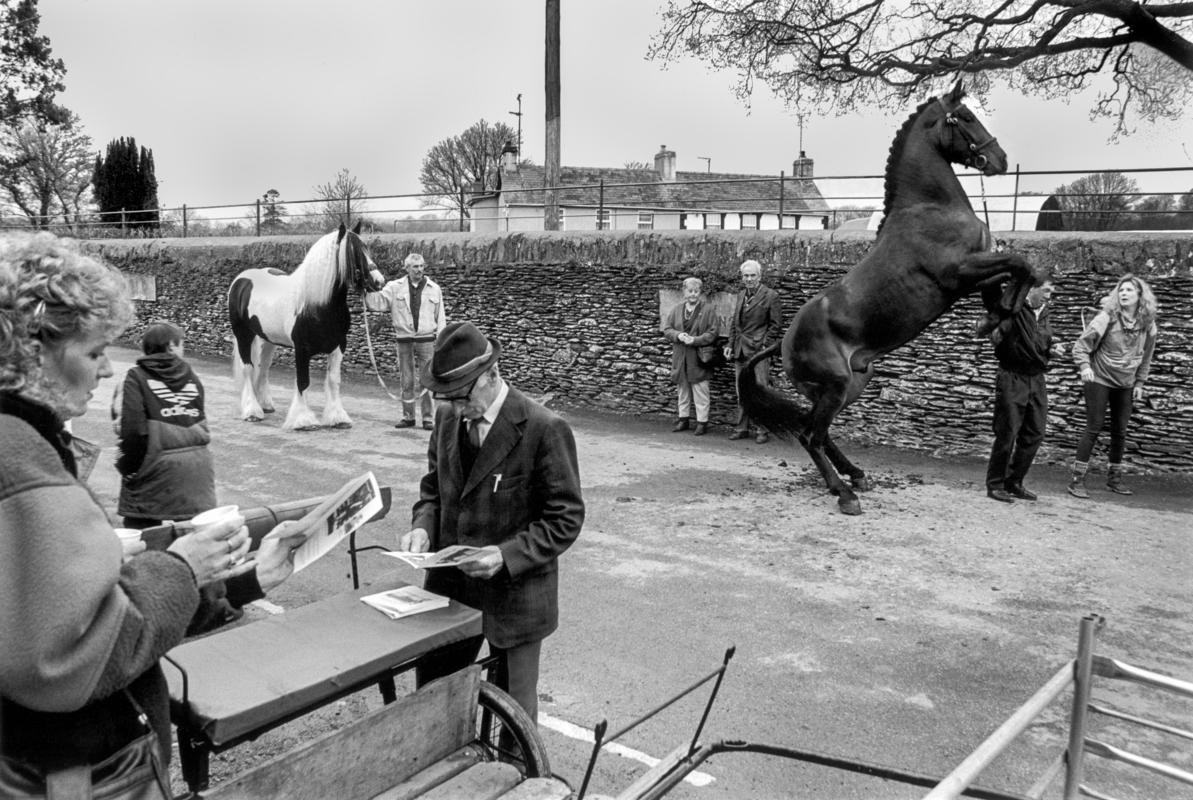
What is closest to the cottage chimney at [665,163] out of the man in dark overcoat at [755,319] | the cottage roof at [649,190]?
the cottage roof at [649,190]

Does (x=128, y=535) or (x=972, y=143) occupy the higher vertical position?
(x=972, y=143)

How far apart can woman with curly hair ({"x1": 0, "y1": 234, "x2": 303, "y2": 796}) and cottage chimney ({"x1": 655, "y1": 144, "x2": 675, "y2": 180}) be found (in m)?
39.1

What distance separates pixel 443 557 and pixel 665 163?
1527 inches

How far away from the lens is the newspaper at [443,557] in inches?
105

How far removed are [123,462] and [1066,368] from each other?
28.7 feet

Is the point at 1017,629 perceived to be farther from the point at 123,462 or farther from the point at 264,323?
the point at 264,323

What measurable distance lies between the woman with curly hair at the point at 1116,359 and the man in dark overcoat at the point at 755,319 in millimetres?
3333

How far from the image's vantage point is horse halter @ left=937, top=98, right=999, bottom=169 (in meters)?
6.73

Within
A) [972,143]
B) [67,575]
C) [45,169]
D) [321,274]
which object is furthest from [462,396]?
[45,169]

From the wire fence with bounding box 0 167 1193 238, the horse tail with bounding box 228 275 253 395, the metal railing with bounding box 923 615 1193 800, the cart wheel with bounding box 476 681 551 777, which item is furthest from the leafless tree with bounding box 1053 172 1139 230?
the cart wheel with bounding box 476 681 551 777

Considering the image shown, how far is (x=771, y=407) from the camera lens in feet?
26.5

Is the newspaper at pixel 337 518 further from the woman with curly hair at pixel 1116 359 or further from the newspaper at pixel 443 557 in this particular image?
the woman with curly hair at pixel 1116 359

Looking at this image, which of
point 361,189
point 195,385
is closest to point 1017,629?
point 195,385

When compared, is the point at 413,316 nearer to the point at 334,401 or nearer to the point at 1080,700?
the point at 334,401
